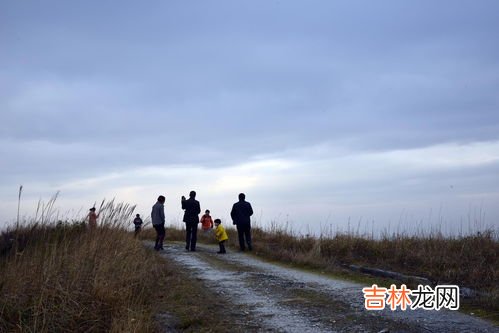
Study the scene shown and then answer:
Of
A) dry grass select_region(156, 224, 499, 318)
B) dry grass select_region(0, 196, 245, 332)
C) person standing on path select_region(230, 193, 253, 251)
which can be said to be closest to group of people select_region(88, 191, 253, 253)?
person standing on path select_region(230, 193, 253, 251)

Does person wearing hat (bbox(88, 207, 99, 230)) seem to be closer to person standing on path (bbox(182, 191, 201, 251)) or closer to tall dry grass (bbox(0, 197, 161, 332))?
tall dry grass (bbox(0, 197, 161, 332))

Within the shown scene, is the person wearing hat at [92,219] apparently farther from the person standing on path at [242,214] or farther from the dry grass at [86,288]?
the person standing on path at [242,214]

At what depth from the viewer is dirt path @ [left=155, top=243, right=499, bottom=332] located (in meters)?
6.00

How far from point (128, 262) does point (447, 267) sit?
673 cm

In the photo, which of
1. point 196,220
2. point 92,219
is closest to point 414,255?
point 196,220

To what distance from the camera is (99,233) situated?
784 centimetres

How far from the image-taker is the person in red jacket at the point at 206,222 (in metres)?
21.2

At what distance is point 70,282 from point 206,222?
15447mm

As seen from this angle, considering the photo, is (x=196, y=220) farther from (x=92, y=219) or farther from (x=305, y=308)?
(x=305, y=308)

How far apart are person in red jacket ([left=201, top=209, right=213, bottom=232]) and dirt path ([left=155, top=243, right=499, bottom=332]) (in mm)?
10098

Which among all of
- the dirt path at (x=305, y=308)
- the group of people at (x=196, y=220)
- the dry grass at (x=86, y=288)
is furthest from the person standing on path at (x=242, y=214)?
the dry grass at (x=86, y=288)

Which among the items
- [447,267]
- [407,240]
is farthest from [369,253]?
[447,267]

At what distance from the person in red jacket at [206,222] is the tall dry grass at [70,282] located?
1316 centimetres

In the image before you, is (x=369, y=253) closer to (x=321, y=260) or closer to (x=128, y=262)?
(x=321, y=260)
